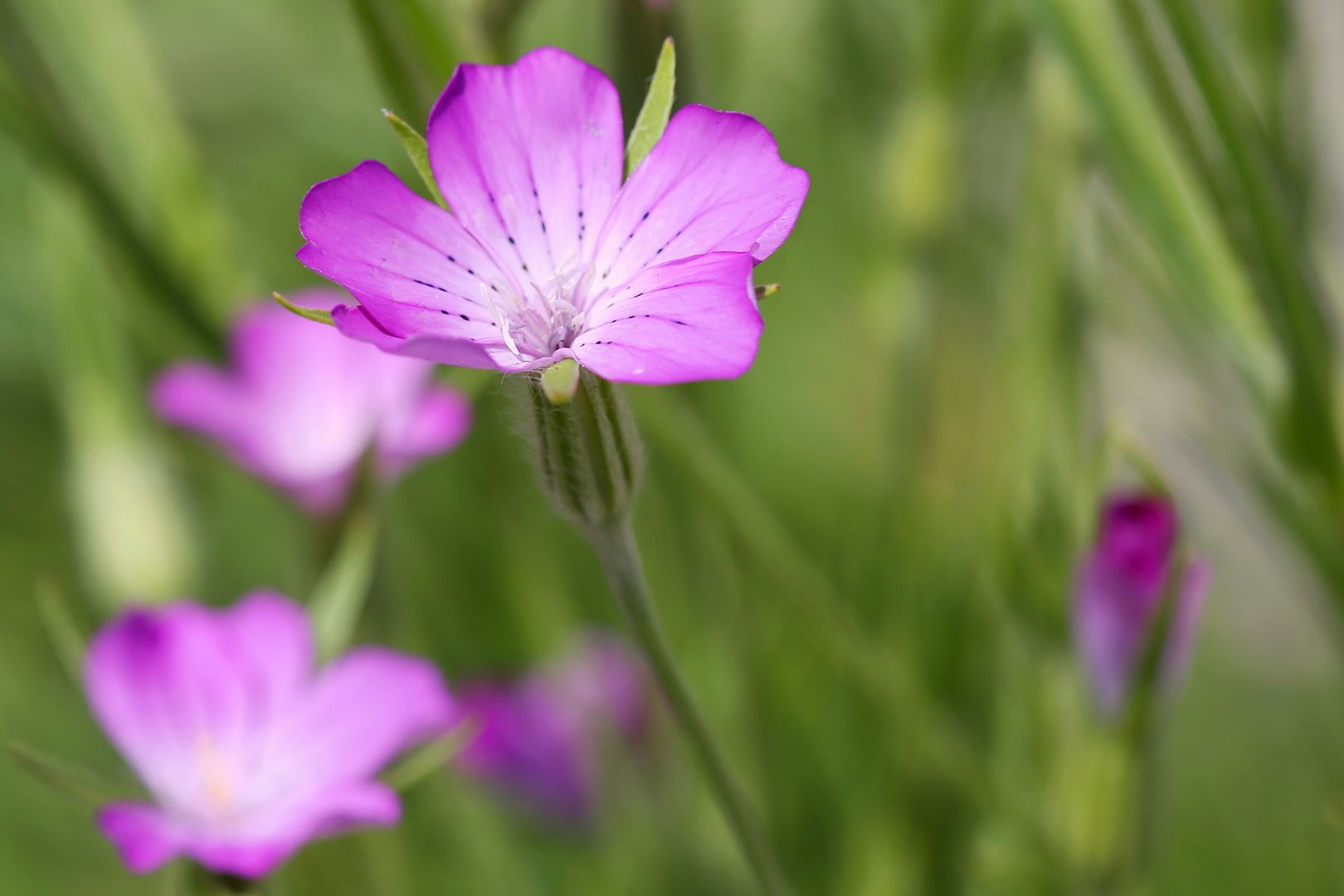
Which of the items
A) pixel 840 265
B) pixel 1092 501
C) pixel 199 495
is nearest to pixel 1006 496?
pixel 1092 501

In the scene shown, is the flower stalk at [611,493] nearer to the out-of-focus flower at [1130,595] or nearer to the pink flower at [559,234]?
the pink flower at [559,234]

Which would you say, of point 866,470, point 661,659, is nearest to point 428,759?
point 661,659

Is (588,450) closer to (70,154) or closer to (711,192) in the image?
(711,192)

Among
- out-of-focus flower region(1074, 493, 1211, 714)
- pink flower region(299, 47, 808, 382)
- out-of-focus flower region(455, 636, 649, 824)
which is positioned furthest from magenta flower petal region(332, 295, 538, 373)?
out-of-focus flower region(455, 636, 649, 824)

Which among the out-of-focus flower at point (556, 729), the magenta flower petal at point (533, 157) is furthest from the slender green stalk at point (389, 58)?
the out-of-focus flower at point (556, 729)

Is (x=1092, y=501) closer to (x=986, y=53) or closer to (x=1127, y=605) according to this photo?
(x=1127, y=605)
